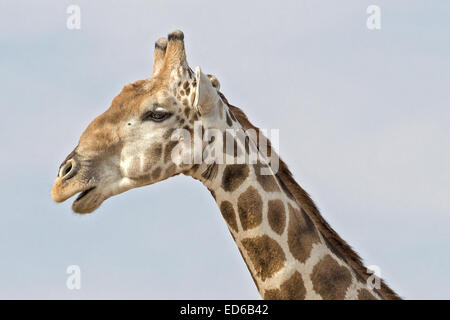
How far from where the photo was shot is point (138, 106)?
13.5 m

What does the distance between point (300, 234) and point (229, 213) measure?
92cm

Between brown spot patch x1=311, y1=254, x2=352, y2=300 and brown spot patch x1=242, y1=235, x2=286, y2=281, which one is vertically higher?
brown spot patch x1=242, y1=235, x2=286, y2=281

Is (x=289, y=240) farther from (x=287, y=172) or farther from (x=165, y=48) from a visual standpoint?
(x=165, y=48)

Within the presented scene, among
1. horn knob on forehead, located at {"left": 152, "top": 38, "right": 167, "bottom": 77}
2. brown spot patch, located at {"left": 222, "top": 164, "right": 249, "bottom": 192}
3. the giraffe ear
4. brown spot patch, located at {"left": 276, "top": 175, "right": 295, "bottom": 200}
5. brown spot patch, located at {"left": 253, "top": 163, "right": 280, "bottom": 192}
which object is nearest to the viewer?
the giraffe ear

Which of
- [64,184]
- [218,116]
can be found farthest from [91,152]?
[218,116]

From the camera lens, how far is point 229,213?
13609 mm

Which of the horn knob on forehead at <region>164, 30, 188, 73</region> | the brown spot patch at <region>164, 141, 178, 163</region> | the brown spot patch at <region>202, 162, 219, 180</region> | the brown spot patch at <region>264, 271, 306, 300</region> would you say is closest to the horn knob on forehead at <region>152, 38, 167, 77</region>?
the horn knob on forehead at <region>164, 30, 188, 73</region>

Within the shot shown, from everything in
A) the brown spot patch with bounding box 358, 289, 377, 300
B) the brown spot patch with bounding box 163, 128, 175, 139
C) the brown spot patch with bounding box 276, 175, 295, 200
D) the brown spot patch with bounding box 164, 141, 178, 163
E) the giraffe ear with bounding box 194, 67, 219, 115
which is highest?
the giraffe ear with bounding box 194, 67, 219, 115

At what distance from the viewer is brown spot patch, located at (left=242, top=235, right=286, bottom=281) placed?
13.5 meters

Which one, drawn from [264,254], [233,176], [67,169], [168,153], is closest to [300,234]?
[264,254]

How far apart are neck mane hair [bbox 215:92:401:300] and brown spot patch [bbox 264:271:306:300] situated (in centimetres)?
81

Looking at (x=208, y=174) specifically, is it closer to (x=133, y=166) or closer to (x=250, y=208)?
(x=250, y=208)

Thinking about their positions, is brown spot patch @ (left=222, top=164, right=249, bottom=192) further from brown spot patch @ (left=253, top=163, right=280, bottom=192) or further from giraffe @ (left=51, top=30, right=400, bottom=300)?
brown spot patch @ (left=253, top=163, right=280, bottom=192)

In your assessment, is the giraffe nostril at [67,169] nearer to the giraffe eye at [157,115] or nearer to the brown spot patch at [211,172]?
the giraffe eye at [157,115]
